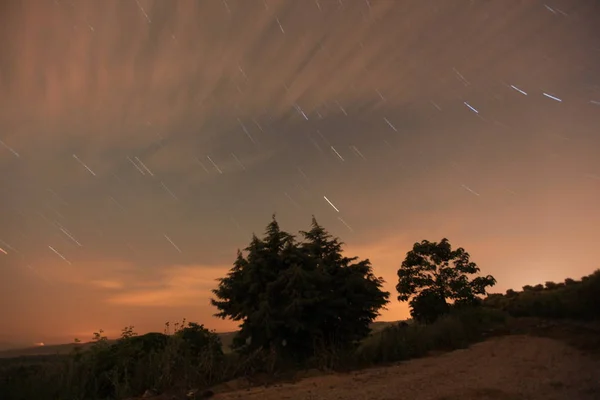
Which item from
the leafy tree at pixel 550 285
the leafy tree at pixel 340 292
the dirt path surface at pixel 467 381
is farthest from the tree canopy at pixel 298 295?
the leafy tree at pixel 550 285

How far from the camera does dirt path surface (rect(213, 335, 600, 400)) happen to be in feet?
27.1

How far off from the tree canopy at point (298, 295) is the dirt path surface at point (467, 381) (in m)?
5.85

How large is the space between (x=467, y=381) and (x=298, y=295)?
361 inches

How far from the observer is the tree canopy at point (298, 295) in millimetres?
17953

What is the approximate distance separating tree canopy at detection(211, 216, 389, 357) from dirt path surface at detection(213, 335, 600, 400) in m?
5.85

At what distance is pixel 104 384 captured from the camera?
11328 mm

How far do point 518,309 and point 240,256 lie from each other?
2243cm

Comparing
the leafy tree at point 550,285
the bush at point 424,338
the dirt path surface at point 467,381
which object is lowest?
the dirt path surface at point 467,381

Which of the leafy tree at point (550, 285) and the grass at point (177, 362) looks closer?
the grass at point (177, 362)

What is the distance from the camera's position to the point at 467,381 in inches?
376

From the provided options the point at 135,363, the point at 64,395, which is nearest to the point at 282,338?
the point at 135,363

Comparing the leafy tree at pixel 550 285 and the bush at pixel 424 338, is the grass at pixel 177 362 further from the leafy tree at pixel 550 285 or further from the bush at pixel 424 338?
the leafy tree at pixel 550 285

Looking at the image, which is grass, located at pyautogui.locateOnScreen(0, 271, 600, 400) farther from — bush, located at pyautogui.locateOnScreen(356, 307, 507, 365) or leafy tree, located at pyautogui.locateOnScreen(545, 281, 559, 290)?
leafy tree, located at pyautogui.locateOnScreen(545, 281, 559, 290)

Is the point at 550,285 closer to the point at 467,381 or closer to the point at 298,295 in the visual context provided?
the point at 298,295
